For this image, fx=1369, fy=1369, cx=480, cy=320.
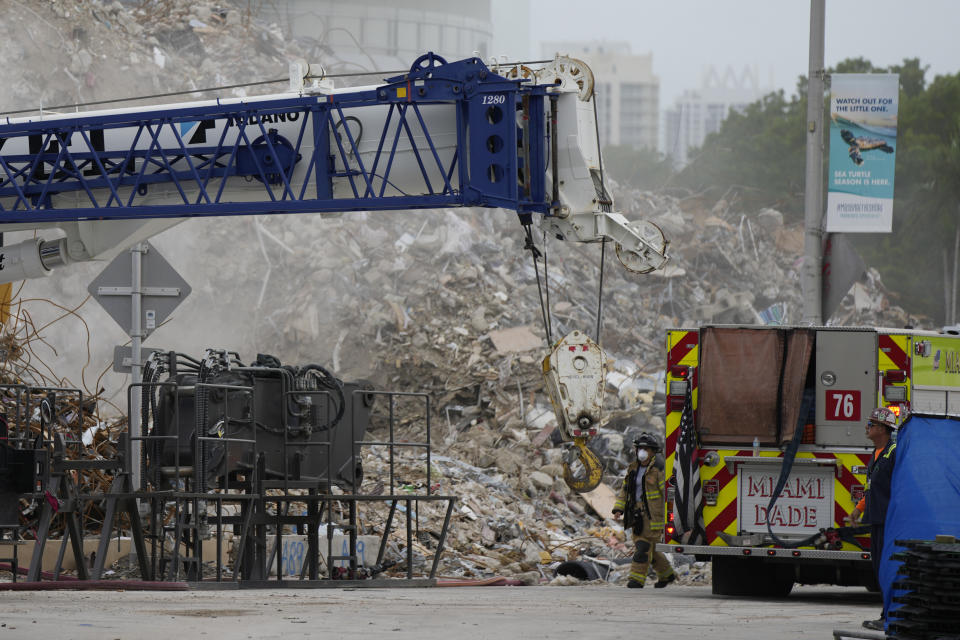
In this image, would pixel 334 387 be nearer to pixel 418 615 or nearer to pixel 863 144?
pixel 418 615

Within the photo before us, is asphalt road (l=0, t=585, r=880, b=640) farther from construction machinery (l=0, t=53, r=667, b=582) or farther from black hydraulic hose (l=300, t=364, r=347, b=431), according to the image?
black hydraulic hose (l=300, t=364, r=347, b=431)

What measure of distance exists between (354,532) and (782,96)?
40.0m

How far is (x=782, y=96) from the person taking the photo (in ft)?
167

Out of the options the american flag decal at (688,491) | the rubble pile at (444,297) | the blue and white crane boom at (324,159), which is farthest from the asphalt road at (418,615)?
the rubble pile at (444,297)

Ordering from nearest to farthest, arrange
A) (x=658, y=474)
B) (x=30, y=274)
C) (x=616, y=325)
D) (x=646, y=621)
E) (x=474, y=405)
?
(x=646, y=621) → (x=30, y=274) → (x=658, y=474) → (x=474, y=405) → (x=616, y=325)

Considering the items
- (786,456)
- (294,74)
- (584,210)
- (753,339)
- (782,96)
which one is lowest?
(786,456)

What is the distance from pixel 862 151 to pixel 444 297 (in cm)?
1142

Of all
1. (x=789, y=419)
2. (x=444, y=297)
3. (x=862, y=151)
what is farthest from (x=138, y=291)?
(x=444, y=297)

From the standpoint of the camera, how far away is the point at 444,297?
81.9 feet

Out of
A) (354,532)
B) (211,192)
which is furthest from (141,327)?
(354,532)

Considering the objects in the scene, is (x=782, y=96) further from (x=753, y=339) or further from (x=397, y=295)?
(x=753, y=339)

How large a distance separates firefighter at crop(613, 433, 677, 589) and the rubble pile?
2.37m

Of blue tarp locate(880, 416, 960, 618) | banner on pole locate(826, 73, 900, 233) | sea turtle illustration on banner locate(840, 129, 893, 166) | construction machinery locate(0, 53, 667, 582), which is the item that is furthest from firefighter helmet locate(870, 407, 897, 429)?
sea turtle illustration on banner locate(840, 129, 893, 166)

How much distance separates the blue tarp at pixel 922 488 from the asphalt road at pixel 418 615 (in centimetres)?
71
